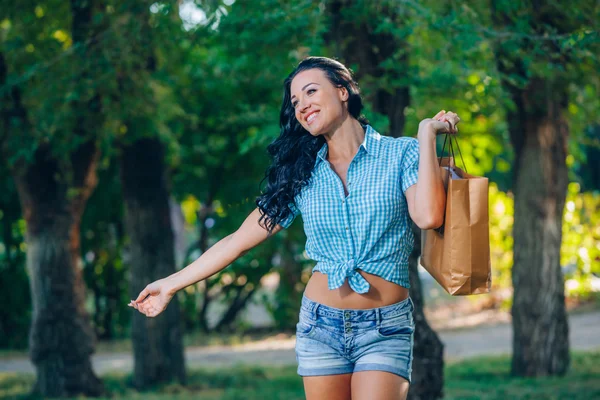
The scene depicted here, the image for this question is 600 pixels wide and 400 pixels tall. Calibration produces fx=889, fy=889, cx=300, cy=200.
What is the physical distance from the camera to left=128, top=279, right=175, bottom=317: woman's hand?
3621 millimetres

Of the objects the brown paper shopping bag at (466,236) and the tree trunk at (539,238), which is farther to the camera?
the tree trunk at (539,238)

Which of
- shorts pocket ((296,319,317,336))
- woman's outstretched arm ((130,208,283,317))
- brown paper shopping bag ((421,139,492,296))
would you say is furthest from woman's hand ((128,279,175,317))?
brown paper shopping bag ((421,139,492,296))

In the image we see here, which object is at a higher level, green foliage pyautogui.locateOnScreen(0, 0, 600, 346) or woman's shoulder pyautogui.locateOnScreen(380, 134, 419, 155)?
green foliage pyautogui.locateOnScreen(0, 0, 600, 346)

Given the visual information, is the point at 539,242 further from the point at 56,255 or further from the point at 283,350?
the point at 283,350

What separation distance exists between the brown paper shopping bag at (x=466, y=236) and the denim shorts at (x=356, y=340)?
0.26m

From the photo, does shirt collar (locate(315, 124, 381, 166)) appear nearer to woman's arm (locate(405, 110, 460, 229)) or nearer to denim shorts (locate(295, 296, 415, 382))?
woman's arm (locate(405, 110, 460, 229))

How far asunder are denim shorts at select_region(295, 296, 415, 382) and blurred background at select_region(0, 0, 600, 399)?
222 cm

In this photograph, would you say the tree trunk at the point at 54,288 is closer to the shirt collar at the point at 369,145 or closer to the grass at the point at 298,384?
the grass at the point at 298,384

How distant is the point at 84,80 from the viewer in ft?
22.4

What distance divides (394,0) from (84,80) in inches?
111

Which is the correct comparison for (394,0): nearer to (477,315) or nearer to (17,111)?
(17,111)

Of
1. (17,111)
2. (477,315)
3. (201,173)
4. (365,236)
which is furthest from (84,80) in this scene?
(477,315)

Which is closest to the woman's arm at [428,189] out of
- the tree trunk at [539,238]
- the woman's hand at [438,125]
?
the woman's hand at [438,125]

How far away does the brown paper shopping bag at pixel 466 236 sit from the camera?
3068 millimetres
